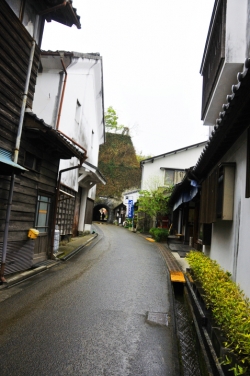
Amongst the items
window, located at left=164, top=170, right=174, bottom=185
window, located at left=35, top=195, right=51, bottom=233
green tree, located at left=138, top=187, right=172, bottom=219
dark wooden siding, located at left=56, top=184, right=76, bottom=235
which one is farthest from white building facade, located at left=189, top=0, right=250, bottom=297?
window, located at left=164, top=170, right=174, bottom=185

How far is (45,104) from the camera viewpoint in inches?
499

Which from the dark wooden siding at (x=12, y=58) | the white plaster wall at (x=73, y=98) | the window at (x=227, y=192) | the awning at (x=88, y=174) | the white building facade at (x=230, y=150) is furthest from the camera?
the awning at (x=88, y=174)

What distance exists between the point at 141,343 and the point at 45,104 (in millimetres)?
10847

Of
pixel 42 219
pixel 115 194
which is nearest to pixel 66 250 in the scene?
pixel 42 219

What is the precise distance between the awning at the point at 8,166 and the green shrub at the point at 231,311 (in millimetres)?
4749

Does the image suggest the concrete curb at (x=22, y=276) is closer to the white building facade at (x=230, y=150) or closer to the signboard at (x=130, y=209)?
the white building facade at (x=230, y=150)

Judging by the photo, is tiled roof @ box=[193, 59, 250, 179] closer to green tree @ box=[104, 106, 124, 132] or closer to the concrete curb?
the concrete curb

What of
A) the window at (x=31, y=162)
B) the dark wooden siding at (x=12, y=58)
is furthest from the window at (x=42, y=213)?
the dark wooden siding at (x=12, y=58)

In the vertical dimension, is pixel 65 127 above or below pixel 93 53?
below

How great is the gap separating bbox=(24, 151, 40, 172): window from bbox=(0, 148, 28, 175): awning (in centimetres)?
139

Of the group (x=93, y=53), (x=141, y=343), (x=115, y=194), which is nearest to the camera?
(x=141, y=343)

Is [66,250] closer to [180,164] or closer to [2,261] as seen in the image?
[2,261]

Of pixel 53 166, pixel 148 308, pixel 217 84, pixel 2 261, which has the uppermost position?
pixel 217 84

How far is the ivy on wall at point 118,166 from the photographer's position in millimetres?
45531
